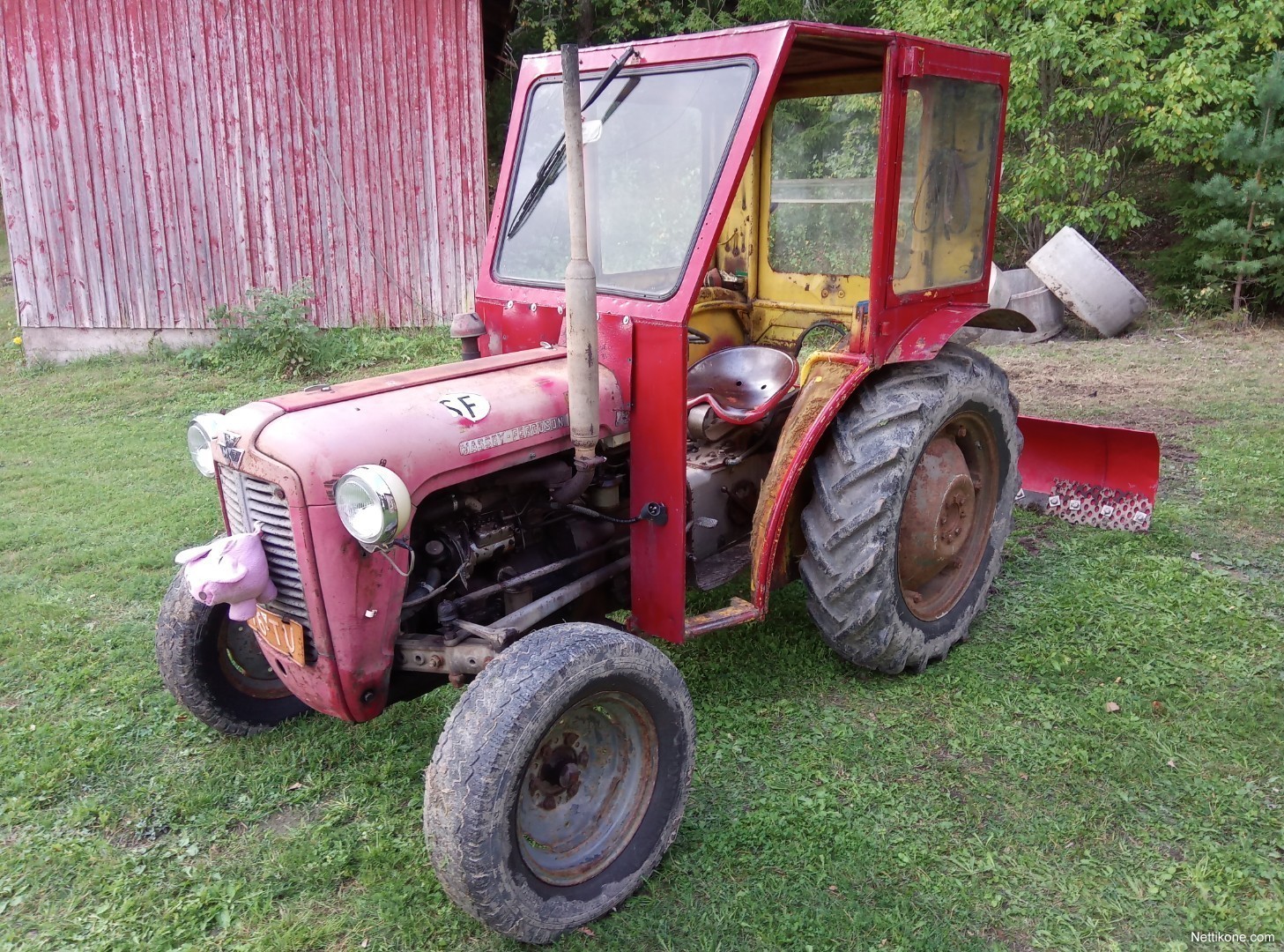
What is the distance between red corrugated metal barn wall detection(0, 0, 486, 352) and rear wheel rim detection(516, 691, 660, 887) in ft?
26.5

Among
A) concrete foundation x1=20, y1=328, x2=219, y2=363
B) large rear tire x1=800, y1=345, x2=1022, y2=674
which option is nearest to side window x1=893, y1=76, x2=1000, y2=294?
large rear tire x1=800, y1=345, x2=1022, y2=674

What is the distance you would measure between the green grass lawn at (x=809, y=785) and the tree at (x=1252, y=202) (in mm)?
6066

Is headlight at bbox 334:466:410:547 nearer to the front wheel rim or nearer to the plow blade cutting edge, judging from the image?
the front wheel rim

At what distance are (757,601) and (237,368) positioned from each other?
701cm

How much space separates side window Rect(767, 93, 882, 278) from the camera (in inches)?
164

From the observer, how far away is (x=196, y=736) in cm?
347

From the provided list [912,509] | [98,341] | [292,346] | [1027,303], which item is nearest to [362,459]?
[912,509]

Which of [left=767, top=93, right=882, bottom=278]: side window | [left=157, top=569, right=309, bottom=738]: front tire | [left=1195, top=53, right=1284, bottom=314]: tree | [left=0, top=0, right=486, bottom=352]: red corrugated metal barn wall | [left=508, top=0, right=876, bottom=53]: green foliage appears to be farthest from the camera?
[left=508, top=0, right=876, bottom=53]: green foliage

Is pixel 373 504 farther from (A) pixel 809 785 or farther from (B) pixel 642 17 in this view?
(B) pixel 642 17

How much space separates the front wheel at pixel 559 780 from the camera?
2340 millimetres

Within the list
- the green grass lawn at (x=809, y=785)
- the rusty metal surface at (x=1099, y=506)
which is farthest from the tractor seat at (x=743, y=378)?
the rusty metal surface at (x=1099, y=506)

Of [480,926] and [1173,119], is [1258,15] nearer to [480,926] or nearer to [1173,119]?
[1173,119]

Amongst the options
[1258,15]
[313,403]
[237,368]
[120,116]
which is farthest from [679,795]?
[1258,15]

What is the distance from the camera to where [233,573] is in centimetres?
255
